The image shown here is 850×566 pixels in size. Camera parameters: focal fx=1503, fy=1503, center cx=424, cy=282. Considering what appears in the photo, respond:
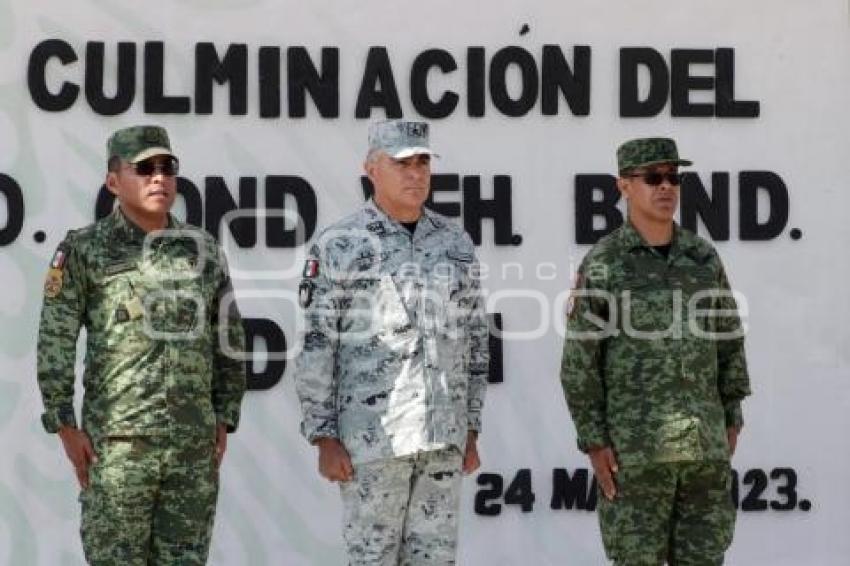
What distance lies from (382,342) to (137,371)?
702 mm

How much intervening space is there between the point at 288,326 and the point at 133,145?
1565mm

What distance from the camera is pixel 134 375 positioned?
4273 mm

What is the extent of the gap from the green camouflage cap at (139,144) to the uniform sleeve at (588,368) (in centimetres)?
130

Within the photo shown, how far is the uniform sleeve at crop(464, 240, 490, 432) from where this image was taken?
14.5ft

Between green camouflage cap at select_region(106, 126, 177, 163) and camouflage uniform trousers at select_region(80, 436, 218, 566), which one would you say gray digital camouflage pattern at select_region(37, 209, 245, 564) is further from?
green camouflage cap at select_region(106, 126, 177, 163)

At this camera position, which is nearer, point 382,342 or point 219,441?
point 382,342

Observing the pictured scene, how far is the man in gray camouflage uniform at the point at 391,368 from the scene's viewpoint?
13.8 feet

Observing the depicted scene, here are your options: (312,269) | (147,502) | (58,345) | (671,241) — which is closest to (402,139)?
(312,269)

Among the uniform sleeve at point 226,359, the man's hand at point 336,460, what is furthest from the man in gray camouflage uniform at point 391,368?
the uniform sleeve at point 226,359

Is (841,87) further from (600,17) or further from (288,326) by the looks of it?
(288,326)

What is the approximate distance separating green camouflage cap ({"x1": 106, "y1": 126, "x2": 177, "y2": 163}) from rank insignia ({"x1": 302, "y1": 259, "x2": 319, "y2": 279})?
20.7 inches

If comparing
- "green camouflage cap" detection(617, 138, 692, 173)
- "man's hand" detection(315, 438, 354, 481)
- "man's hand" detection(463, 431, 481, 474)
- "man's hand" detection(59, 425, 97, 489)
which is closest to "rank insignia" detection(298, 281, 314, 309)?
"man's hand" detection(315, 438, 354, 481)

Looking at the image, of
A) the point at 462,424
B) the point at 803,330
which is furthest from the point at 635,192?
the point at 803,330

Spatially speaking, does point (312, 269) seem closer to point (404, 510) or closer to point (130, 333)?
point (130, 333)
